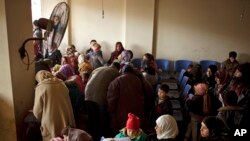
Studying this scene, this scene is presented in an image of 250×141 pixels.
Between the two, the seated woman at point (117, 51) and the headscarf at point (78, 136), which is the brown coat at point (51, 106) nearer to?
the headscarf at point (78, 136)

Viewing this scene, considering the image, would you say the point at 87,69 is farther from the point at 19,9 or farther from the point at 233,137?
the point at 233,137

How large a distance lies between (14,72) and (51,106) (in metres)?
0.71

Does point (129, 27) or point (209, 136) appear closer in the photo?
point (209, 136)

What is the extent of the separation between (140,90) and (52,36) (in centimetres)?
148

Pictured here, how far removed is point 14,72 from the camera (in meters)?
3.95

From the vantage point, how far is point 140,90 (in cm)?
434

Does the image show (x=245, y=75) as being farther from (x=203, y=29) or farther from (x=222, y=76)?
(x=203, y=29)

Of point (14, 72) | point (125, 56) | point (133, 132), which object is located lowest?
point (133, 132)

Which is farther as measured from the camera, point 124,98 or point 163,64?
point 163,64

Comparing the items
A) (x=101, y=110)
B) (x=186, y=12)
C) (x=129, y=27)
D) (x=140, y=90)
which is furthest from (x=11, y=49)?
(x=186, y=12)

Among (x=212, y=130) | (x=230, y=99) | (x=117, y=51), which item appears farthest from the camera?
(x=117, y=51)

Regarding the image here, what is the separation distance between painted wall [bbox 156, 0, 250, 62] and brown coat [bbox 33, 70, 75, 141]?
4670 mm

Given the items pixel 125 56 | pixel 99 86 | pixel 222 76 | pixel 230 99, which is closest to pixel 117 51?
pixel 125 56

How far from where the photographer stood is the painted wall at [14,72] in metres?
3.78
